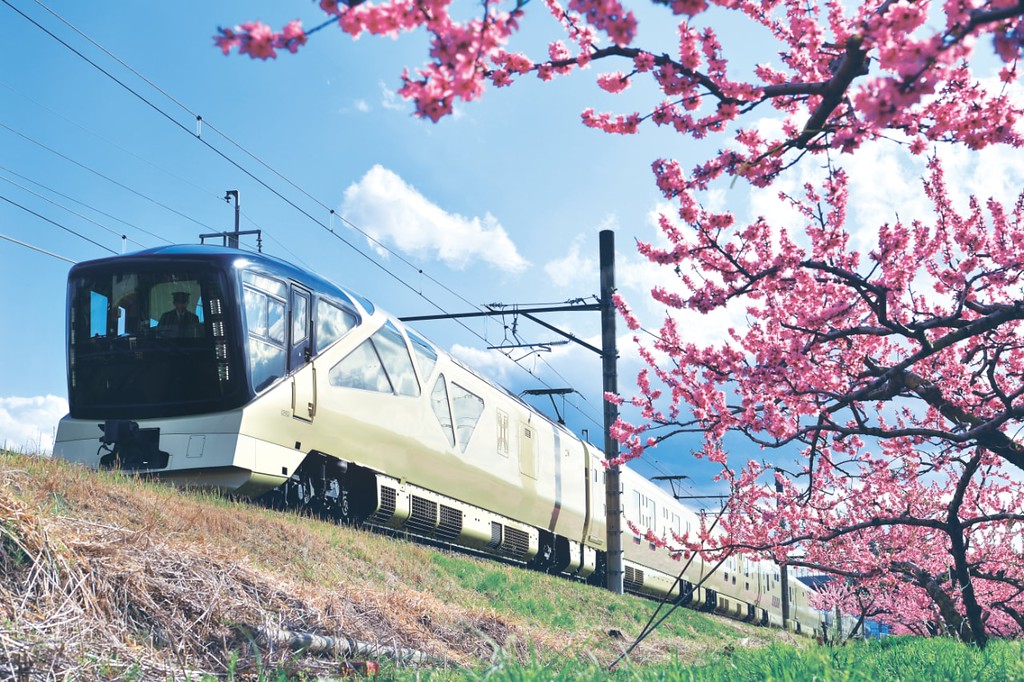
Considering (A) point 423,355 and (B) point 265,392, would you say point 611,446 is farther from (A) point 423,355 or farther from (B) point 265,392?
(B) point 265,392

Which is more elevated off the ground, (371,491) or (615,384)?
(615,384)

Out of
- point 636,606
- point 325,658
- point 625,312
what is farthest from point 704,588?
point 325,658

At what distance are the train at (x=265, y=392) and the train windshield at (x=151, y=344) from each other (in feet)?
0.05

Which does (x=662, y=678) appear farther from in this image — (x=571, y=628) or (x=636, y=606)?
(x=636, y=606)

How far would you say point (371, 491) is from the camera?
11.8 metres

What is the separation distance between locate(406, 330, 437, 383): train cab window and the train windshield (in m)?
3.54

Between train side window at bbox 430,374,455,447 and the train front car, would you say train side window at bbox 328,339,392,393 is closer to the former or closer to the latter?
the train front car

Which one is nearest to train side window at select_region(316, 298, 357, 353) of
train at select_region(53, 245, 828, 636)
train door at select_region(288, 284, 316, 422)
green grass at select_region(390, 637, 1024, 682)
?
train at select_region(53, 245, 828, 636)

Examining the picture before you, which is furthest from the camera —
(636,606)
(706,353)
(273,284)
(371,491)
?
(636,606)

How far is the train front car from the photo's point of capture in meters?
9.82

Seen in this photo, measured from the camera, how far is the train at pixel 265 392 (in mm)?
9938

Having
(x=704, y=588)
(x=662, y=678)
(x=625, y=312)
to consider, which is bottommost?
(x=704, y=588)

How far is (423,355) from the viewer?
13492 millimetres

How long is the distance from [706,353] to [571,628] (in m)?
5.46
